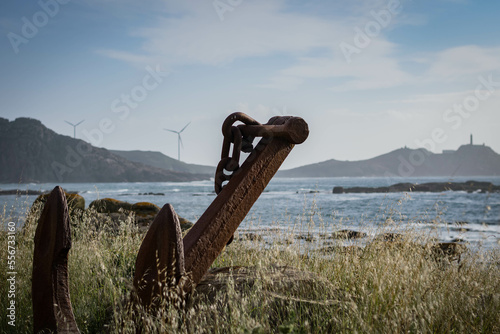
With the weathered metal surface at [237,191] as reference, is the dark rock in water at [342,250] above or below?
below

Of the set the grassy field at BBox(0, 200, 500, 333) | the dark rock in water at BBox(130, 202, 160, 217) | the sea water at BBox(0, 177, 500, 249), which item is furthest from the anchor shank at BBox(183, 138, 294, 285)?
the dark rock in water at BBox(130, 202, 160, 217)

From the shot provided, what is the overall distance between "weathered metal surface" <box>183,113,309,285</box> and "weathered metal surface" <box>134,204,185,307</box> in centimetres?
23

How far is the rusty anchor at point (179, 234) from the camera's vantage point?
2.36m

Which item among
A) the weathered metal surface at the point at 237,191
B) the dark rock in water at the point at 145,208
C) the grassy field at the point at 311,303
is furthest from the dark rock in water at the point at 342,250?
the dark rock in water at the point at 145,208

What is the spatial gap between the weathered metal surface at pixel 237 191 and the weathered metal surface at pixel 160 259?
0.23m

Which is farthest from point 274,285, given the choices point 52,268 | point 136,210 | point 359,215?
point 359,215

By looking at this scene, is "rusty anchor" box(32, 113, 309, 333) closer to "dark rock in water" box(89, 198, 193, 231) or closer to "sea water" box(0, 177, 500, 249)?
"sea water" box(0, 177, 500, 249)

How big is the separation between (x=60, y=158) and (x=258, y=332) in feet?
358

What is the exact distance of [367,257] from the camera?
13.8 ft

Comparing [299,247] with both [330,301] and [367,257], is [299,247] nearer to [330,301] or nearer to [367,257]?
[367,257]

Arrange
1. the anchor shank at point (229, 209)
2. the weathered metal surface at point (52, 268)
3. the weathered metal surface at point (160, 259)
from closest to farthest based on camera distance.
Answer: the weathered metal surface at point (52, 268) < the weathered metal surface at point (160, 259) < the anchor shank at point (229, 209)

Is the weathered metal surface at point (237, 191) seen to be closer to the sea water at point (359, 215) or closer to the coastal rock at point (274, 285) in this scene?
the coastal rock at point (274, 285)

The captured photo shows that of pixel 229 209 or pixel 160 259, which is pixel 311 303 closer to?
pixel 229 209

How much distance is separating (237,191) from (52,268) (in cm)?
125
